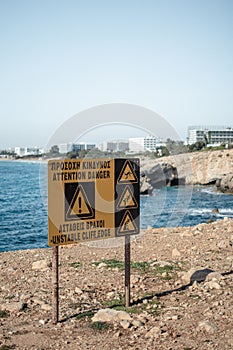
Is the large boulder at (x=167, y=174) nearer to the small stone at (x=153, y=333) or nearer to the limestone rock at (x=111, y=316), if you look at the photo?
the limestone rock at (x=111, y=316)

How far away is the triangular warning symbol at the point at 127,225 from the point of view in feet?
26.4

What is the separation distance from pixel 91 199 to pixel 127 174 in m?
0.77

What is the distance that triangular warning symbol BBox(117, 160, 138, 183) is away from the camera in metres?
7.93

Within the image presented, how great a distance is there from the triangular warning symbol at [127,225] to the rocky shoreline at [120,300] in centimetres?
127

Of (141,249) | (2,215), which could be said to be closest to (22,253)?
(141,249)

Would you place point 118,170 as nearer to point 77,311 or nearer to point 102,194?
point 102,194

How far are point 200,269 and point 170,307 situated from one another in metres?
2.28

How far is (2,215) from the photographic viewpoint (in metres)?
39.2

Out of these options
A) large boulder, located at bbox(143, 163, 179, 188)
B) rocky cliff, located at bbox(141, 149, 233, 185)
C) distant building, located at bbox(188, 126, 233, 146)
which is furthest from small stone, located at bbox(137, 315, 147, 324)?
distant building, located at bbox(188, 126, 233, 146)

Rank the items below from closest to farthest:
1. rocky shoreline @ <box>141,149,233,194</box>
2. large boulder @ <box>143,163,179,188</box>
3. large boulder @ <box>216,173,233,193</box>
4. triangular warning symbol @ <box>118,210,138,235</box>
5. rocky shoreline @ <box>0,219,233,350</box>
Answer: rocky shoreline @ <box>0,219,233,350</box>
triangular warning symbol @ <box>118,210,138,235</box>
large boulder @ <box>216,173,233,193</box>
large boulder @ <box>143,163,179,188</box>
rocky shoreline @ <box>141,149,233,194</box>

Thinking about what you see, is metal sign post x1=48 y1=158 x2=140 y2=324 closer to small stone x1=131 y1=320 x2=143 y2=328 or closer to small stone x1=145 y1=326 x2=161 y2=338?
small stone x1=131 y1=320 x2=143 y2=328

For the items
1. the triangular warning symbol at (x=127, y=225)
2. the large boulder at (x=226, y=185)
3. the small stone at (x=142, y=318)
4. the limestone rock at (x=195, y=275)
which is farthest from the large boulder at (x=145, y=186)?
the small stone at (x=142, y=318)

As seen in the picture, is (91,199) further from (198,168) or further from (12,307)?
(198,168)

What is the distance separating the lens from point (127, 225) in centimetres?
810
